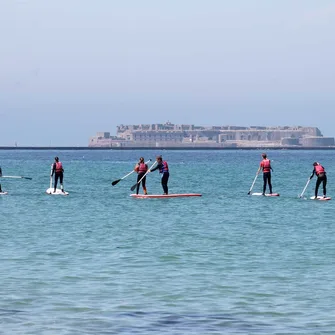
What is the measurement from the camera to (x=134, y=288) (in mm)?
18578

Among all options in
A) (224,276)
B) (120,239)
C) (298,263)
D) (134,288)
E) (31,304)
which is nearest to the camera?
(31,304)

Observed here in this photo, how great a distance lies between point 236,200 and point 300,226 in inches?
619

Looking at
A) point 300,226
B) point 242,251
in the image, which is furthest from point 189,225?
point 242,251

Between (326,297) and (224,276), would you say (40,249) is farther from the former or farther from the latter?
(326,297)

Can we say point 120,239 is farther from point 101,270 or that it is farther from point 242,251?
point 101,270

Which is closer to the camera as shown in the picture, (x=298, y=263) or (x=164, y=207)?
(x=298, y=263)

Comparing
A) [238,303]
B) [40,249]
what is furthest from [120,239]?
[238,303]

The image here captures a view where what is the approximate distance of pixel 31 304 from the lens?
1703 cm

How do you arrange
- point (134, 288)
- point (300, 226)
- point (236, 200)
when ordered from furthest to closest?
point (236, 200), point (300, 226), point (134, 288)

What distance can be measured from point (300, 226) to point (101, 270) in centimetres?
1261

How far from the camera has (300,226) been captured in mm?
32219

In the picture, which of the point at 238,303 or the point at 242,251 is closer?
the point at 238,303

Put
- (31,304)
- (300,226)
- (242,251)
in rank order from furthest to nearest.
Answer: (300,226)
(242,251)
(31,304)

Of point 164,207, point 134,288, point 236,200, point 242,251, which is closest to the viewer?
point 134,288
